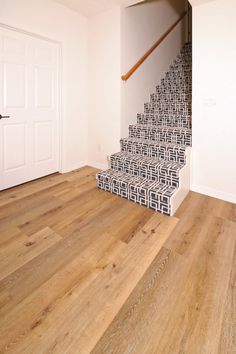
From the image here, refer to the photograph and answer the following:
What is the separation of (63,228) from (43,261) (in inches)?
17.3

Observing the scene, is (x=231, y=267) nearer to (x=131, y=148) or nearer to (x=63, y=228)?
(x=63, y=228)

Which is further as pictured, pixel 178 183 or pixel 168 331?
pixel 178 183

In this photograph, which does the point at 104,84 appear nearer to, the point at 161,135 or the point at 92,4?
the point at 92,4

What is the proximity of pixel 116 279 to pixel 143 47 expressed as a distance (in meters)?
3.65

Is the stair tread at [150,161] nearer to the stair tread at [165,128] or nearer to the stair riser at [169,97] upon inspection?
the stair tread at [165,128]

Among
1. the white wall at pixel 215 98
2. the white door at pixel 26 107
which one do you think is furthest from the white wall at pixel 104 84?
the white wall at pixel 215 98

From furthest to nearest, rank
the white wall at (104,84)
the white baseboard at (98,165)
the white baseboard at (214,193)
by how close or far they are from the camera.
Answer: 1. the white baseboard at (98,165)
2. the white wall at (104,84)
3. the white baseboard at (214,193)

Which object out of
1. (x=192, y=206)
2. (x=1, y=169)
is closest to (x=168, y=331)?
(x=192, y=206)

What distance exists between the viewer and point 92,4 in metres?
3.02

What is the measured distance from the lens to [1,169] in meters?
2.79

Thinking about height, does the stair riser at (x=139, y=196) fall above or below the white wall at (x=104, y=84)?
below

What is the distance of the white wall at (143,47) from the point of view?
3.30m

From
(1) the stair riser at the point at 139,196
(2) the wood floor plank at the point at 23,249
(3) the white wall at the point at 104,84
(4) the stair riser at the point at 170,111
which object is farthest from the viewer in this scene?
(4) the stair riser at the point at 170,111

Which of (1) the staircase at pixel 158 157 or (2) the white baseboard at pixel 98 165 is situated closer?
(1) the staircase at pixel 158 157
